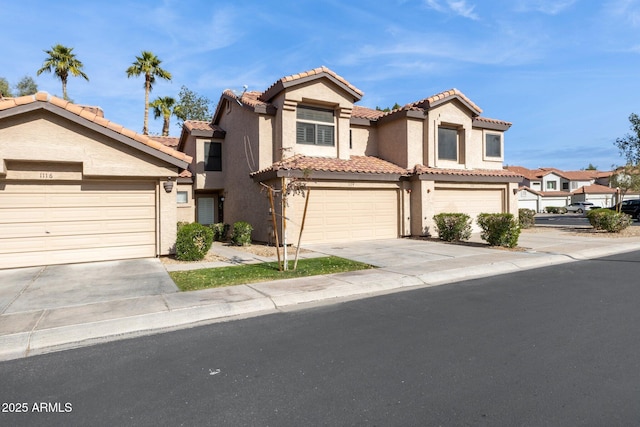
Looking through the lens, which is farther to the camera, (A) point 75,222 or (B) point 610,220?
(B) point 610,220

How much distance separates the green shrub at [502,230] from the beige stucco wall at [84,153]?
11.4 metres

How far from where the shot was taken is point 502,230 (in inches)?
539

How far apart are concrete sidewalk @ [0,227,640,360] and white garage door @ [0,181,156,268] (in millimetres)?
3033

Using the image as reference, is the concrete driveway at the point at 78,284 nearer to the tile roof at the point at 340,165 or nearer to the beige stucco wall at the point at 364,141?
the tile roof at the point at 340,165

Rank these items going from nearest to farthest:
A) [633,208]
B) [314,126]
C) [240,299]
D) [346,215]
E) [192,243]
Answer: [240,299]
[192,243]
[346,215]
[314,126]
[633,208]

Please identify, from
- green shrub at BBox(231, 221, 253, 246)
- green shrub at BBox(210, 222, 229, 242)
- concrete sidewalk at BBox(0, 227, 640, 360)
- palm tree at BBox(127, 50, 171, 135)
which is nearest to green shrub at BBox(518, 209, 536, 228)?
concrete sidewalk at BBox(0, 227, 640, 360)

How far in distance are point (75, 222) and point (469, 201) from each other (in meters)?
17.2

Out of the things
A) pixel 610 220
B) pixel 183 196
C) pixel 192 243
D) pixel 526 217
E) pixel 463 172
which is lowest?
pixel 192 243

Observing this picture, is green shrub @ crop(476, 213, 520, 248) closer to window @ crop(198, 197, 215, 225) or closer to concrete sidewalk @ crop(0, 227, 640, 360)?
concrete sidewalk @ crop(0, 227, 640, 360)

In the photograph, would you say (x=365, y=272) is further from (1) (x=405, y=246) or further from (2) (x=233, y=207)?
(2) (x=233, y=207)

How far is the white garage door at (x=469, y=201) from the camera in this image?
18328 mm

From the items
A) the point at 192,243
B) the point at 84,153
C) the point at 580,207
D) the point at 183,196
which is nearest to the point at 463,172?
the point at 192,243

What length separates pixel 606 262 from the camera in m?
11.0

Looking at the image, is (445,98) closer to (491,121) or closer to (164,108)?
(491,121)
